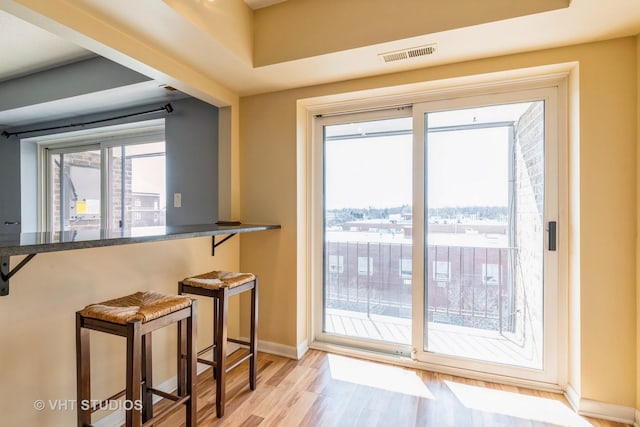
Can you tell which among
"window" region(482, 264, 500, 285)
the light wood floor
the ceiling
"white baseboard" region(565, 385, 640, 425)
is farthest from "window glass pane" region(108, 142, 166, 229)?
"white baseboard" region(565, 385, 640, 425)

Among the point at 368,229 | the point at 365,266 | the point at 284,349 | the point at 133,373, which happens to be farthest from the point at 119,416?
the point at 368,229

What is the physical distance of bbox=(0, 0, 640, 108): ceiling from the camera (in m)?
1.58

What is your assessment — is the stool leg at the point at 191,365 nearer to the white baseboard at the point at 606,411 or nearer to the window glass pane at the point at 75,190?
the white baseboard at the point at 606,411

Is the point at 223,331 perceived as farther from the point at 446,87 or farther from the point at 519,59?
the point at 519,59

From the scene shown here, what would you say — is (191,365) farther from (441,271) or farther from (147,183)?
(147,183)

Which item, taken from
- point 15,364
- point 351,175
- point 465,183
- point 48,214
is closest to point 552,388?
point 465,183

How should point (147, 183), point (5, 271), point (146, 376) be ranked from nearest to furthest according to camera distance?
point (5, 271) → point (146, 376) → point (147, 183)

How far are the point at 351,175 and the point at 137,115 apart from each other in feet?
7.42

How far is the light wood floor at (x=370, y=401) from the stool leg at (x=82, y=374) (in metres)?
0.56

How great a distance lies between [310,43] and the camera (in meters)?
2.04

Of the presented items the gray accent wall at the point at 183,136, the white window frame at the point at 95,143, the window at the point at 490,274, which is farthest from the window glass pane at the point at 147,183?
the window at the point at 490,274

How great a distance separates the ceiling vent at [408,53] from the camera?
1932mm

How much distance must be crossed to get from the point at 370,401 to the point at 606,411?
138cm

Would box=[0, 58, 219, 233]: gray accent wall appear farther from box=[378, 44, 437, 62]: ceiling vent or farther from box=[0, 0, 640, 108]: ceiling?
box=[378, 44, 437, 62]: ceiling vent
